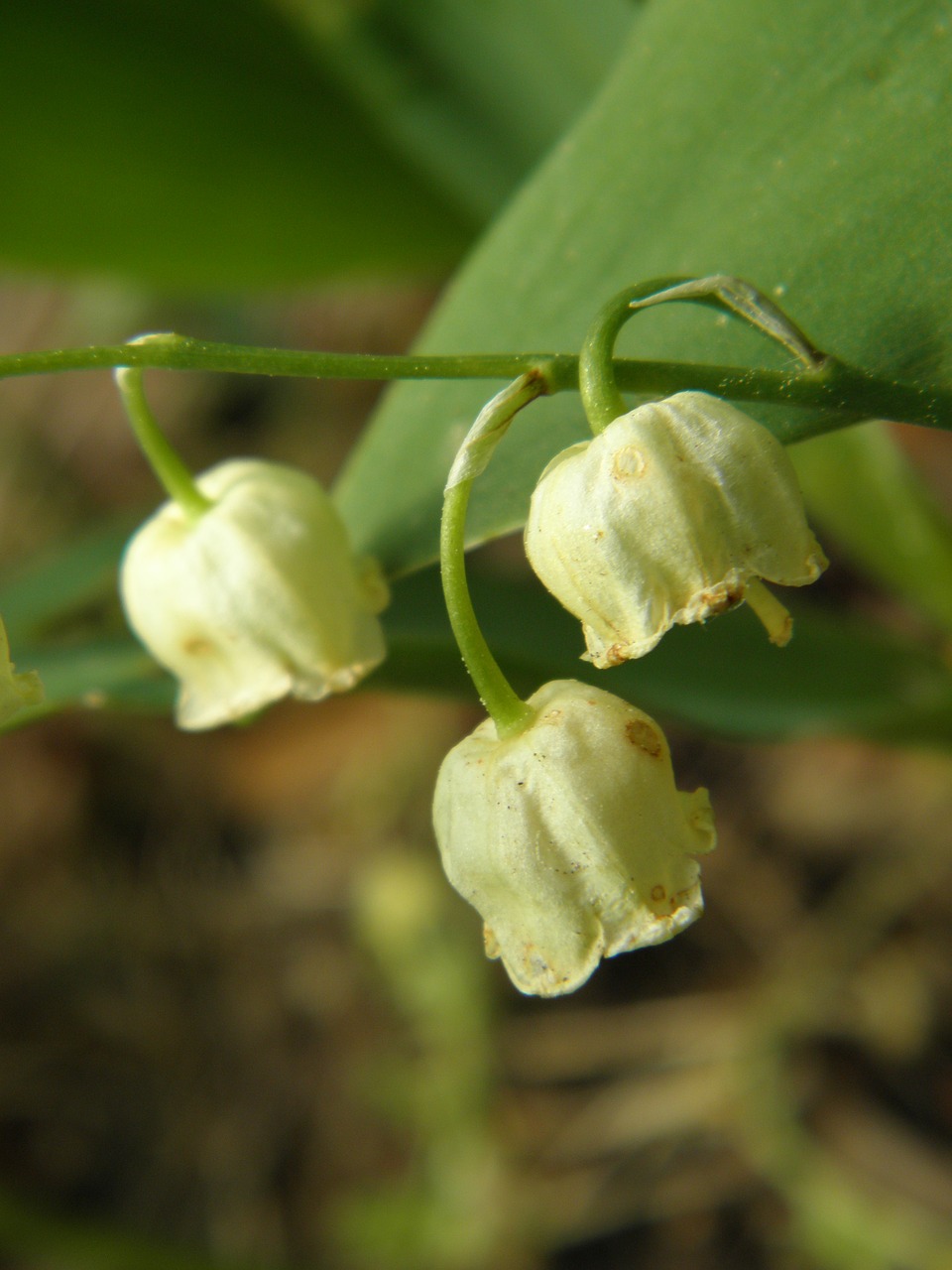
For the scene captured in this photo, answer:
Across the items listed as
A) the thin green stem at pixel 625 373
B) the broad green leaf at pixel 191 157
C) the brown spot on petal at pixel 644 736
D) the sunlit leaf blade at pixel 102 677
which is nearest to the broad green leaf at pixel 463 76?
the broad green leaf at pixel 191 157

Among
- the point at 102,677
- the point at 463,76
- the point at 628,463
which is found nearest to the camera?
the point at 628,463

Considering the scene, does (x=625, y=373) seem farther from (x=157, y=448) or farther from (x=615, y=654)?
(x=157, y=448)

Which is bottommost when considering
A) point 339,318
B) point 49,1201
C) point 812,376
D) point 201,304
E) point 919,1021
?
point 919,1021

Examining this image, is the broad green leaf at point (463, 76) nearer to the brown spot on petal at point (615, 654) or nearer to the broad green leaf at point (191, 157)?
the broad green leaf at point (191, 157)

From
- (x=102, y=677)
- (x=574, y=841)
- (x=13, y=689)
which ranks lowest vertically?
(x=574, y=841)

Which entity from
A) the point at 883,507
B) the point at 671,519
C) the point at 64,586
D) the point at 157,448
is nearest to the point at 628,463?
the point at 671,519

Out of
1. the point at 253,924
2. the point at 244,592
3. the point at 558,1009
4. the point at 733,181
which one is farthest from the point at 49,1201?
the point at 733,181

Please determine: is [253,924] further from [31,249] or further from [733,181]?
[733,181]
